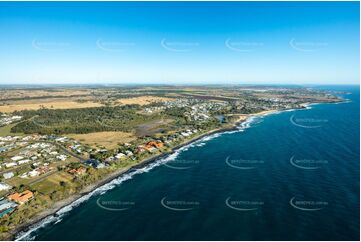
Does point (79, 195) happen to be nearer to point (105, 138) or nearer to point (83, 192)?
point (83, 192)

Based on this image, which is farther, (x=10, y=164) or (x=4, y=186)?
(x=10, y=164)

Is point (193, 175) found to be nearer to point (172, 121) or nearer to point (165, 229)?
point (165, 229)

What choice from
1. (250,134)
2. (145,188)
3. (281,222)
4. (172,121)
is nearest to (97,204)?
(145,188)

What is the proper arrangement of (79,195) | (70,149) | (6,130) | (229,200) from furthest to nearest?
(6,130) → (70,149) → (79,195) → (229,200)

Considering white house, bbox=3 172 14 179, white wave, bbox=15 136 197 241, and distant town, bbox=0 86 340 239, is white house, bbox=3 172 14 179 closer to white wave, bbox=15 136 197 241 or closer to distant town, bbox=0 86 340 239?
distant town, bbox=0 86 340 239
